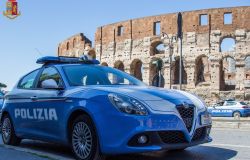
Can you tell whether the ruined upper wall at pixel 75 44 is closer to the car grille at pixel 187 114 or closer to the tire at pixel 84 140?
the tire at pixel 84 140

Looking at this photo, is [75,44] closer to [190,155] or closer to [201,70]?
[201,70]

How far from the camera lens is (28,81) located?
7.93 meters

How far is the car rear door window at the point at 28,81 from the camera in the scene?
304 inches

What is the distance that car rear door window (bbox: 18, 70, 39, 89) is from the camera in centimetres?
772

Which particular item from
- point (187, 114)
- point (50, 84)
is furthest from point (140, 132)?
point (50, 84)

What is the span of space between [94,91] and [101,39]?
45.7 meters

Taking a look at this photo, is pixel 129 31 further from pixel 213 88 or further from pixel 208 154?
pixel 208 154

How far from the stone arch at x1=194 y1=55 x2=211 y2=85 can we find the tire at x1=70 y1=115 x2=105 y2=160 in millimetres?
38290

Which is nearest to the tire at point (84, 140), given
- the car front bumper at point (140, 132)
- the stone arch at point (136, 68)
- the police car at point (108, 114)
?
the police car at point (108, 114)

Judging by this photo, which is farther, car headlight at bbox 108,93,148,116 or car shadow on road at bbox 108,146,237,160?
car shadow on road at bbox 108,146,237,160

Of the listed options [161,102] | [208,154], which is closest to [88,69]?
[161,102]

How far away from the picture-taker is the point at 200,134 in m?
5.96

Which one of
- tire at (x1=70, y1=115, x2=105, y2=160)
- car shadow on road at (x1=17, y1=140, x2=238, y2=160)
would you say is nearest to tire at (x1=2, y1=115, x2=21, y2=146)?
car shadow on road at (x1=17, y1=140, x2=238, y2=160)

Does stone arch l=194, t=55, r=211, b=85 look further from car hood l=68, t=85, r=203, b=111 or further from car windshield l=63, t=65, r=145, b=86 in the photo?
car hood l=68, t=85, r=203, b=111
